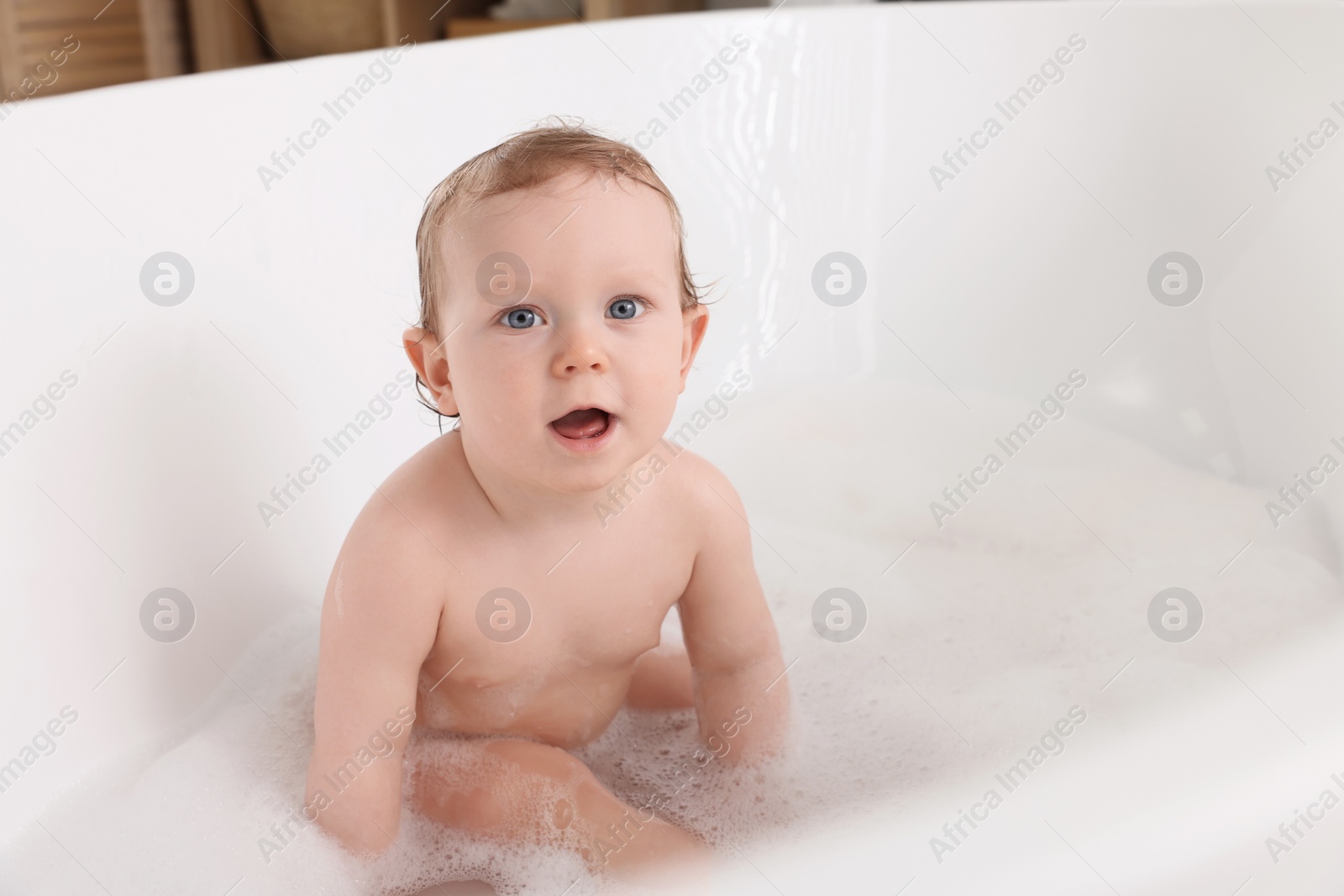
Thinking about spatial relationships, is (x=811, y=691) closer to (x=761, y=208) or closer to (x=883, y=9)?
(x=761, y=208)

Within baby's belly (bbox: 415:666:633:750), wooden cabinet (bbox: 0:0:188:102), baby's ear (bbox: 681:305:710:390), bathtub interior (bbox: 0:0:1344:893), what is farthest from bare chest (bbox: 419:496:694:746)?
wooden cabinet (bbox: 0:0:188:102)

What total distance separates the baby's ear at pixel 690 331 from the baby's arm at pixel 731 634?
89mm

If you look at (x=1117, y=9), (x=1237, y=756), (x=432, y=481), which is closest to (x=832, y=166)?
(x=1117, y=9)

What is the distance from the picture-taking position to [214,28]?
251cm

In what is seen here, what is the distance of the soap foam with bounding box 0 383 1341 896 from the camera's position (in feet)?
2.29

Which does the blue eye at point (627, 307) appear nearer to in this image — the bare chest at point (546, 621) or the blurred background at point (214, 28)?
the bare chest at point (546, 621)

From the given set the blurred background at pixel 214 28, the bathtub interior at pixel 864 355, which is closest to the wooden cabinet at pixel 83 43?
the blurred background at pixel 214 28

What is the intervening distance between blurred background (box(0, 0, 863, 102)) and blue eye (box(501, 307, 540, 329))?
1651mm

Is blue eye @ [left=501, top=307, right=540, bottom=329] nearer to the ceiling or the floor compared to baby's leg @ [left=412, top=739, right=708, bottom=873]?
nearer to the ceiling

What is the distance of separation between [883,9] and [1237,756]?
117 centimetres

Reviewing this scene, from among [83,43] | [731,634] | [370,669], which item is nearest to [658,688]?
[731,634]

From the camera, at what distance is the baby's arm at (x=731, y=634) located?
30.7 inches

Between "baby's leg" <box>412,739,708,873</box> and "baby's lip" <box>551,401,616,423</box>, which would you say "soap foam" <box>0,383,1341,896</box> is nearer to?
"baby's leg" <box>412,739,708,873</box>

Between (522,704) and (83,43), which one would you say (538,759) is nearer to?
(522,704)
